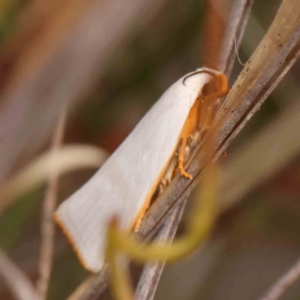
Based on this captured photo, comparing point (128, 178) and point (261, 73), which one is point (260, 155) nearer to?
point (128, 178)

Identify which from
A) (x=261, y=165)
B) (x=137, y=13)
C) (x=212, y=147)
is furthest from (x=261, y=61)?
(x=261, y=165)

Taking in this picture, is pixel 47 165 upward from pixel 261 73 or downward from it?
downward

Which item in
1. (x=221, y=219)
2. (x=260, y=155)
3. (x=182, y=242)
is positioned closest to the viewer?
(x=182, y=242)

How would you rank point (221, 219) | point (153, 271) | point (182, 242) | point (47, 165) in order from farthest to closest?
1. point (221, 219)
2. point (47, 165)
3. point (153, 271)
4. point (182, 242)

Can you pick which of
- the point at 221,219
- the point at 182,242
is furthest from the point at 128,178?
the point at 221,219

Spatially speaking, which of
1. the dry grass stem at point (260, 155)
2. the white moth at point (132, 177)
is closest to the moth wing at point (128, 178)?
the white moth at point (132, 177)

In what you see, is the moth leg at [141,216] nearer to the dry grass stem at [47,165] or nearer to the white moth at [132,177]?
the white moth at [132,177]

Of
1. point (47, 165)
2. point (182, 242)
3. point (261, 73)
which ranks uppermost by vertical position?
point (261, 73)
